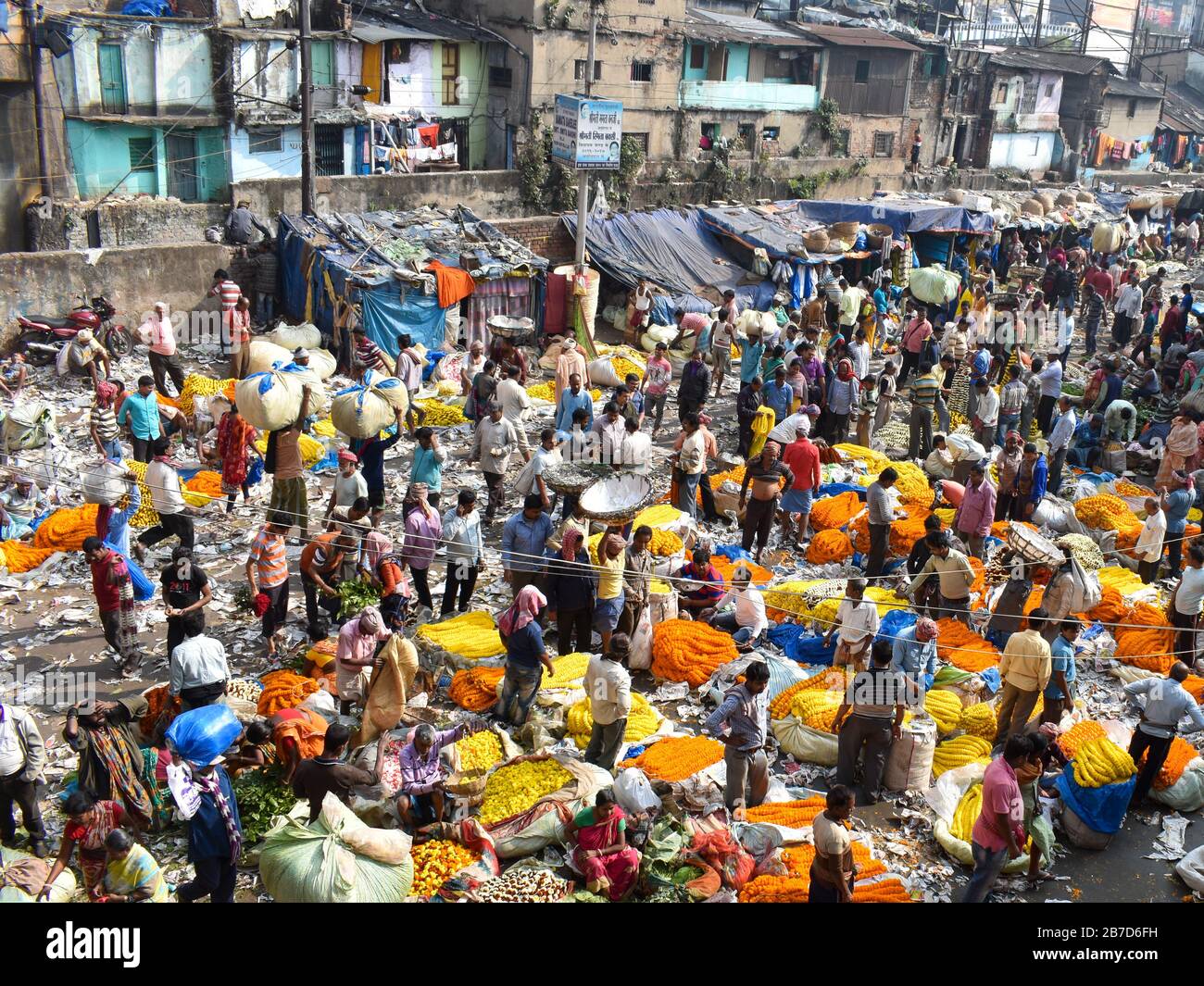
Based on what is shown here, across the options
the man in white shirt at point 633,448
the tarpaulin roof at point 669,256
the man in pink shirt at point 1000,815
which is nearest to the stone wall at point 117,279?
the tarpaulin roof at point 669,256

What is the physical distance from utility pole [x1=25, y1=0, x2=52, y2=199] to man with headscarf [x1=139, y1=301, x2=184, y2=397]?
26.8ft

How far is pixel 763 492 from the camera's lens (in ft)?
35.7

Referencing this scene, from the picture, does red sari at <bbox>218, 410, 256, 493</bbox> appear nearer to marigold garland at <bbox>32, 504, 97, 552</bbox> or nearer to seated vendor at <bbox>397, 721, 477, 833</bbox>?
marigold garland at <bbox>32, 504, 97, 552</bbox>

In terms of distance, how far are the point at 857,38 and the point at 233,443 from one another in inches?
1083

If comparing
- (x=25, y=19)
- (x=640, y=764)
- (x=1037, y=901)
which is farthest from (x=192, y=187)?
(x=1037, y=901)

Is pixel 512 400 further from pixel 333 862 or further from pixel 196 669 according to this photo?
pixel 333 862

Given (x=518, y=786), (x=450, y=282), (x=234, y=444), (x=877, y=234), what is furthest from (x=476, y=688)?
(x=877, y=234)

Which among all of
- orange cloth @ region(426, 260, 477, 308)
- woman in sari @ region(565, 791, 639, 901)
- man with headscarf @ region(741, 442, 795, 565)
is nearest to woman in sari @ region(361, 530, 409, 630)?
woman in sari @ region(565, 791, 639, 901)

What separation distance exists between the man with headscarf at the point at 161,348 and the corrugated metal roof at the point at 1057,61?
33.9m

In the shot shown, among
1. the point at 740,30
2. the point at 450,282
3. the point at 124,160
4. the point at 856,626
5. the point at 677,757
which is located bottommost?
the point at 677,757

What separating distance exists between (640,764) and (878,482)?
4070 mm

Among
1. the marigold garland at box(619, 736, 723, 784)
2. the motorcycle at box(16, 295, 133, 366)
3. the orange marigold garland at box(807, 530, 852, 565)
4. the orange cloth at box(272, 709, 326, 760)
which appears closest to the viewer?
the orange cloth at box(272, 709, 326, 760)

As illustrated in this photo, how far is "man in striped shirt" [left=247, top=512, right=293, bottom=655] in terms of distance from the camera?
8.75 meters

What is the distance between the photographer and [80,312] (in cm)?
1529
